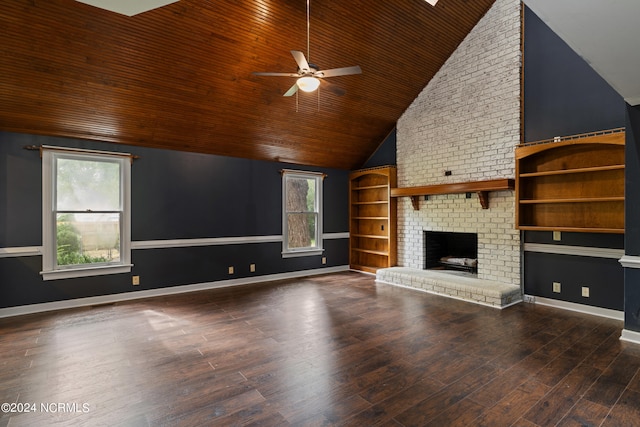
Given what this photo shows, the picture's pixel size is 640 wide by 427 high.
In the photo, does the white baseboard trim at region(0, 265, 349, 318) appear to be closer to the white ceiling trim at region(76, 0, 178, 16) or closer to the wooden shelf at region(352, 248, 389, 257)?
the wooden shelf at region(352, 248, 389, 257)

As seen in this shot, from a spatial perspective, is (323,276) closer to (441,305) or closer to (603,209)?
(441,305)

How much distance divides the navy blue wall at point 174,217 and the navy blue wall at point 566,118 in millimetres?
3958

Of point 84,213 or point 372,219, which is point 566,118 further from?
point 84,213

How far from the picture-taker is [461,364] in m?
2.88

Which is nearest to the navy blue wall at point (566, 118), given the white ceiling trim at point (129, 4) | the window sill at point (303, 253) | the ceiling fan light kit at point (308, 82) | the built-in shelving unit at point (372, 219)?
the built-in shelving unit at point (372, 219)

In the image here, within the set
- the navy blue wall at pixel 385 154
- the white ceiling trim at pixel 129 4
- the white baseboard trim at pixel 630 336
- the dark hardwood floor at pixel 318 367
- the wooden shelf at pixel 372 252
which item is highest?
the navy blue wall at pixel 385 154

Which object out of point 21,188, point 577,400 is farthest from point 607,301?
point 21,188

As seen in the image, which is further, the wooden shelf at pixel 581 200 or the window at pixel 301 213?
the window at pixel 301 213

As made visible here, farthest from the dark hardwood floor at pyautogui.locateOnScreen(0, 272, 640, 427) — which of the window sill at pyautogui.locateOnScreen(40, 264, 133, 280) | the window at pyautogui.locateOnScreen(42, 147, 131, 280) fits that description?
the window at pyautogui.locateOnScreen(42, 147, 131, 280)

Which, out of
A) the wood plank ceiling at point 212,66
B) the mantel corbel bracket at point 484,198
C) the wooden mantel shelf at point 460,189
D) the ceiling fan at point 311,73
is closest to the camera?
the ceiling fan at point 311,73

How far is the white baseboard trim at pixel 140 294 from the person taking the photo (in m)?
4.35

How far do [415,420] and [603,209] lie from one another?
382cm

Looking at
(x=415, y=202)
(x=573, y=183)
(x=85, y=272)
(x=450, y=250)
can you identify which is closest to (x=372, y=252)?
(x=415, y=202)

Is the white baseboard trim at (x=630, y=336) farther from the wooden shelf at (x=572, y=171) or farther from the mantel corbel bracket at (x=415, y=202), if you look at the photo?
the mantel corbel bracket at (x=415, y=202)
